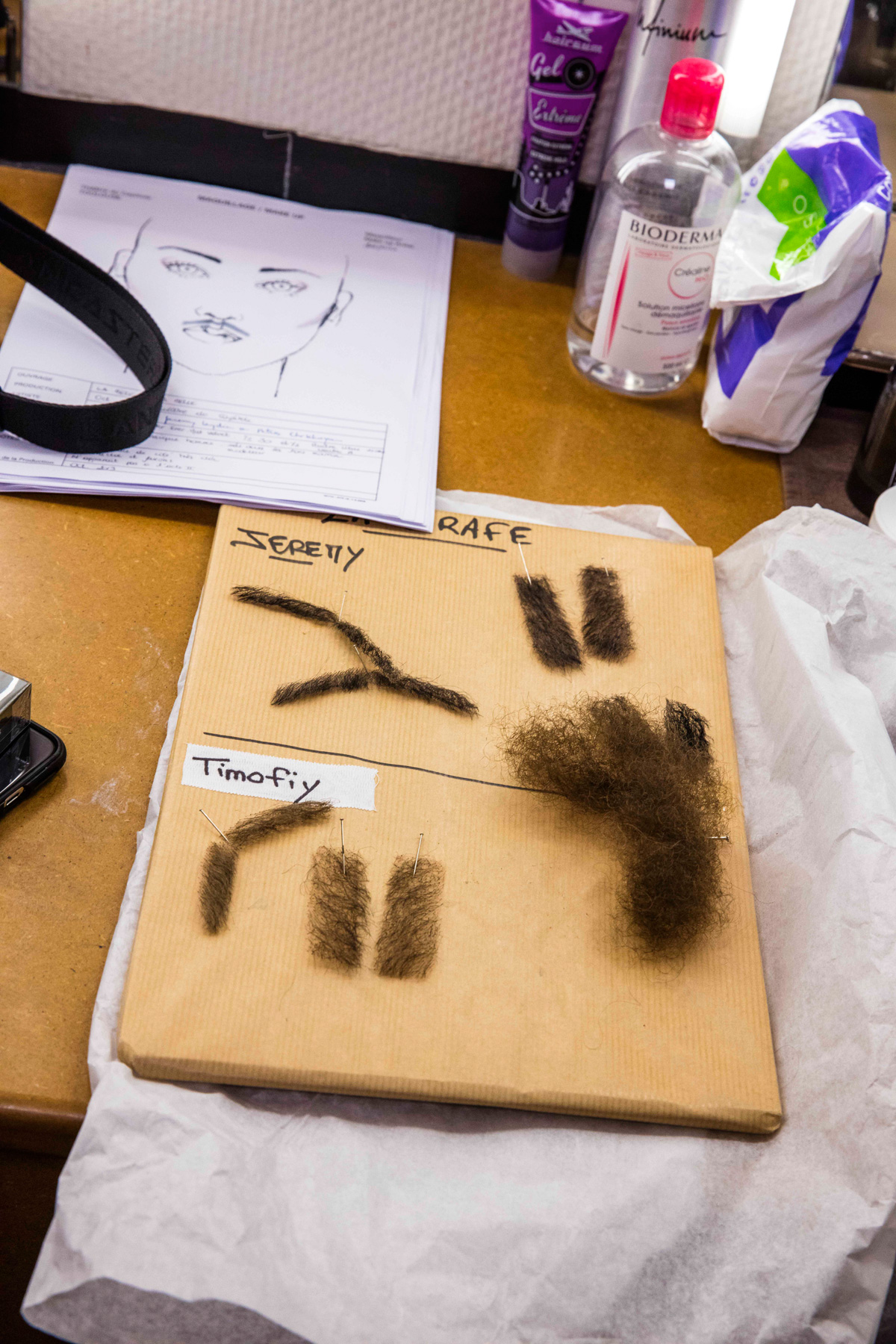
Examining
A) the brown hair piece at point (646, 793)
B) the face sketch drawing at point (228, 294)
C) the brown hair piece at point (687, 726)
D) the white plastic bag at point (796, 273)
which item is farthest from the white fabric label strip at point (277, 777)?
the white plastic bag at point (796, 273)

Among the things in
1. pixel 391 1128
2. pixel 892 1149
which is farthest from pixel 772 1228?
pixel 391 1128

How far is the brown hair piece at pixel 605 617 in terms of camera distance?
0.78 meters

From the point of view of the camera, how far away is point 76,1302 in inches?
19.9

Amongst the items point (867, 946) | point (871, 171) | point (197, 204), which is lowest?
point (867, 946)

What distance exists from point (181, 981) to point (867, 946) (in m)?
0.41

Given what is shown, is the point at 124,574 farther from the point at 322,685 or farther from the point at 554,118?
the point at 554,118

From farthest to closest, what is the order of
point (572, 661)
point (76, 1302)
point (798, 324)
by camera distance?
1. point (798, 324)
2. point (572, 661)
3. point (76, 1302)

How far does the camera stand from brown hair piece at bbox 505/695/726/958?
2.11ft

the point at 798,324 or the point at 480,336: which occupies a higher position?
the point at 798,324

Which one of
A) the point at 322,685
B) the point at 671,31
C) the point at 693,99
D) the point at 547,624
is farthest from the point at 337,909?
the point at 671,31

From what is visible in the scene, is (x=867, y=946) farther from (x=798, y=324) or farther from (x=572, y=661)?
(x=798, y=324)

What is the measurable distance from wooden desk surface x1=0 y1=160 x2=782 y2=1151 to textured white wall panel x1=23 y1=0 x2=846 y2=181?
4.8 inches

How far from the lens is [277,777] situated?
68 cm

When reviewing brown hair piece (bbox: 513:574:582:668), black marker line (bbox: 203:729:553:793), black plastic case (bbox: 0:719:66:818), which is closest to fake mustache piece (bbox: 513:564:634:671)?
brown hair piece (bbox: 513:574:582:668)
